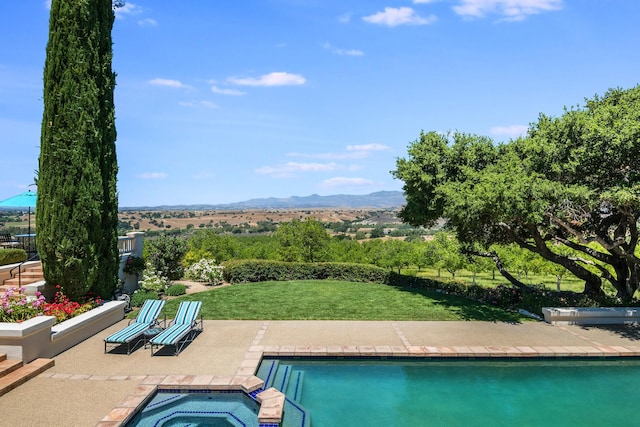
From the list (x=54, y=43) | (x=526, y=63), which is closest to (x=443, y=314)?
(x=526, y=63)

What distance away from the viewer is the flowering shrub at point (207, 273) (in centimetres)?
2053

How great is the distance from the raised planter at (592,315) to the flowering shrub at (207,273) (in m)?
15.2

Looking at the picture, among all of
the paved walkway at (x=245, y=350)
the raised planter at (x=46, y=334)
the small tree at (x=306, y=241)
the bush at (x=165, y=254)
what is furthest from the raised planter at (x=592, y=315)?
the bush at (x=165, y=254)

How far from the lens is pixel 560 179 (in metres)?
12.9

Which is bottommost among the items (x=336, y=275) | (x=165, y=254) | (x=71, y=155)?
(x=336, y=275)

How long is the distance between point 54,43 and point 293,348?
1196 cm

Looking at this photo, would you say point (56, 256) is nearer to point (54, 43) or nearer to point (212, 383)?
point (54, 43)

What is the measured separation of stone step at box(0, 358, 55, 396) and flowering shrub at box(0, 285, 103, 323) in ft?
5.68

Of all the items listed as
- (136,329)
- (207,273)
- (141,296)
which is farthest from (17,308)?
(207,273)

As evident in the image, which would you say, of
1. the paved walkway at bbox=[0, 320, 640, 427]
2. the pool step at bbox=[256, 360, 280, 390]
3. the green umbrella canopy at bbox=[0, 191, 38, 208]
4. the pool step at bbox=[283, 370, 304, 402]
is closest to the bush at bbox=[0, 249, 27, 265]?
the green umbrella canopy at bbox=[0, 191, 38, 208]

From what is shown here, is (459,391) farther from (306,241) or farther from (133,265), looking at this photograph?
(306,241)

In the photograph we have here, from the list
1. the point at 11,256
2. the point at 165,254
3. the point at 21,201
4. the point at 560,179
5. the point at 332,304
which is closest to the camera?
the point at 560,179

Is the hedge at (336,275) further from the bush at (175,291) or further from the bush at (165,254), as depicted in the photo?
the bush at (175,291)

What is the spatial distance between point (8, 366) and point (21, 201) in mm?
9144
